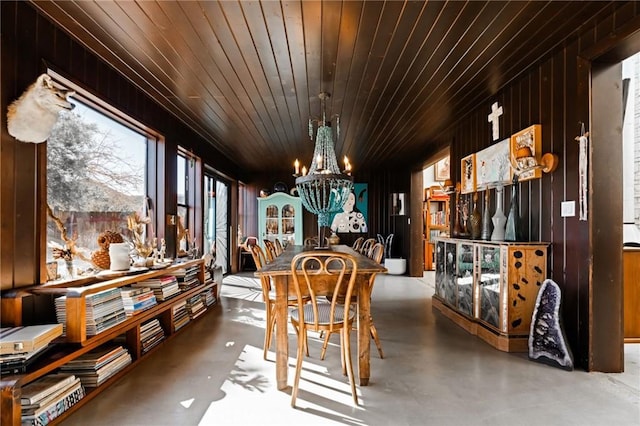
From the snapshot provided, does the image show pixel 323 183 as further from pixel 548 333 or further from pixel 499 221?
pixel 548 333

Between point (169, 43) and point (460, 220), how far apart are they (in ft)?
12.5

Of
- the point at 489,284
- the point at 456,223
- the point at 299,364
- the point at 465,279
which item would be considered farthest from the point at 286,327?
the point at 456,223

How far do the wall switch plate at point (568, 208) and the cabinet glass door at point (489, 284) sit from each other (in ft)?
1.87

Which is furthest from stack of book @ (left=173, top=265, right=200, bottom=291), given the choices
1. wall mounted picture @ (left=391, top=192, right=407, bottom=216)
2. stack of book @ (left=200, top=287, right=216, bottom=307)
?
wall mounted picture @ (left=391, top=192, right=407, bottom=216)

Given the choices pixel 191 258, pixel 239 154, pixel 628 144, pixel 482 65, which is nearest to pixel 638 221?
pixel 628 144

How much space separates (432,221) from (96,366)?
8.01 metres

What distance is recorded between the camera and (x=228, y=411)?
1.96 m

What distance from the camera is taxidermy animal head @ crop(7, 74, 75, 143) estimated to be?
1892 mm

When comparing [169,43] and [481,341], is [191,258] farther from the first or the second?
[481,341]

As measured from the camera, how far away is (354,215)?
26.8 feet

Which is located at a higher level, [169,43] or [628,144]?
[169,43]

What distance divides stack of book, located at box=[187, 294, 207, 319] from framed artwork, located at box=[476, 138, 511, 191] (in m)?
3.54

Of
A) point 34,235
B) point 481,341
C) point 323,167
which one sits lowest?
point 481,341

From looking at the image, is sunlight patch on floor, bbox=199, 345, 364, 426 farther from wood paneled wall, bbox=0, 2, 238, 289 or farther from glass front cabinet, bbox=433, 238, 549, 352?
glass front cabinet, bbox=433, 238, 549, 352
